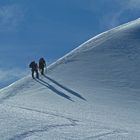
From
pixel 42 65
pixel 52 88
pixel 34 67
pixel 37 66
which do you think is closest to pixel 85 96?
pixel 52 88

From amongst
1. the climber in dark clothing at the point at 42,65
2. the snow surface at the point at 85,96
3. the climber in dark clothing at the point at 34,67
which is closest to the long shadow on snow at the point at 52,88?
the snow surface at the point at 85,96

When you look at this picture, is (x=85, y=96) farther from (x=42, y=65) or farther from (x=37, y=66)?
(x=42, y=65)

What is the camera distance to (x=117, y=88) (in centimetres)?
3306

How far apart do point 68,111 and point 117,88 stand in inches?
286

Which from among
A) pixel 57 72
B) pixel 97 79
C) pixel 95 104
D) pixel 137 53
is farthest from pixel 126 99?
pixel 137 53

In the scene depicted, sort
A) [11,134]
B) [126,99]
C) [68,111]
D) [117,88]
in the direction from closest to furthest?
[11,134], [68,111], [126,99], [117,88]

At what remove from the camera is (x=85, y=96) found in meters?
31.0

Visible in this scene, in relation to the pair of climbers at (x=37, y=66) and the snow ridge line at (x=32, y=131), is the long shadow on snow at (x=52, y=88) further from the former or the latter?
the snow ridge line at (x=32, y=131)

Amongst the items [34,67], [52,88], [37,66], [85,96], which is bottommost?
[85,96]

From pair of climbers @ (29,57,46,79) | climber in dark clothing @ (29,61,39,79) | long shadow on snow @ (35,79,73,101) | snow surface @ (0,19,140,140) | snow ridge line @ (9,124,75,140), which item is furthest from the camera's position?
pair of climbers @ (29,57,46,79)

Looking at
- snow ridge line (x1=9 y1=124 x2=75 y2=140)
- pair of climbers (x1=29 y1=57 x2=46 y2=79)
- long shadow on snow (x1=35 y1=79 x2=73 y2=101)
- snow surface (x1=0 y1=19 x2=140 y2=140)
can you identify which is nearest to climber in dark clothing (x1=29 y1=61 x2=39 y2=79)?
pair of climbers (x1=29 y1=57 x2=46 y2=79)

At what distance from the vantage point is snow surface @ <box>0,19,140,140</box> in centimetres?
2088

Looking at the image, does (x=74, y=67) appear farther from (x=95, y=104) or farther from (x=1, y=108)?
(x=1, y=108)

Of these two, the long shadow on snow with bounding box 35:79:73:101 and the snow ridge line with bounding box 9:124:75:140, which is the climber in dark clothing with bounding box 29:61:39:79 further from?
the snow ridge line with bounding box 9:124:75:140
